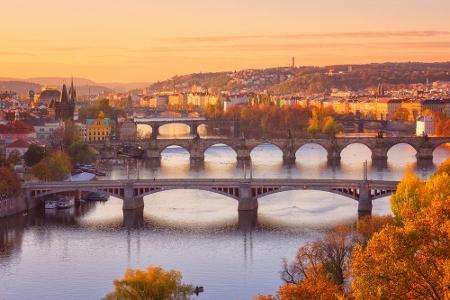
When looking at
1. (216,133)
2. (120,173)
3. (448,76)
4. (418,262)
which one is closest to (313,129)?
(216,133)

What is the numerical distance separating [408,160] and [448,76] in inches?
3253

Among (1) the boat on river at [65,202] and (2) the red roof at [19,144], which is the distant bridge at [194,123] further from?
(1) the boat on river at [65,202]

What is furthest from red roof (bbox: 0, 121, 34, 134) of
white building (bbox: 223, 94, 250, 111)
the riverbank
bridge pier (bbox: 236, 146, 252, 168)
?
white building (bbox: 223, 94, 250, 111)

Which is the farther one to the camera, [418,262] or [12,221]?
[12,221]

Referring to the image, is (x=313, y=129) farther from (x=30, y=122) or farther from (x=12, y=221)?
(x=12, y=221)

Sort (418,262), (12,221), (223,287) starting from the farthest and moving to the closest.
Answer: (12,221) < (223,287) < (418,262)

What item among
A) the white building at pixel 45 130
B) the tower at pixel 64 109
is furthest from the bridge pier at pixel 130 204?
the tower at pixel 64 109

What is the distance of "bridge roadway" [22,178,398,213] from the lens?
24531mm

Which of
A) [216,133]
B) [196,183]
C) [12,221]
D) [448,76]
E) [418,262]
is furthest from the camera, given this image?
[448,76]

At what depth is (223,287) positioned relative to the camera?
56.0 ft

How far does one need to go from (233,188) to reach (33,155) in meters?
7.96

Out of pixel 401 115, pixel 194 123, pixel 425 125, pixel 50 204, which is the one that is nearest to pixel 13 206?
pixel 50 204

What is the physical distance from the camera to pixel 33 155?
30.3m

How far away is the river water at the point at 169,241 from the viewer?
17.5 m
